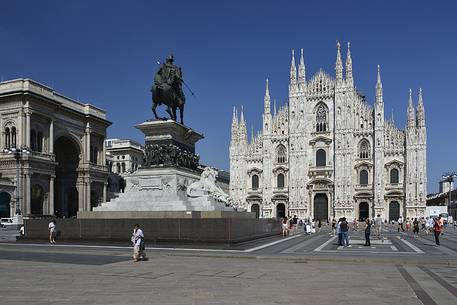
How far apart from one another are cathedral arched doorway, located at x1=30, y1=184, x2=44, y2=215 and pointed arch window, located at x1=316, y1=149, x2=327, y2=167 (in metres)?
38.2

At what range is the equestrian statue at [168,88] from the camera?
21.5 metres

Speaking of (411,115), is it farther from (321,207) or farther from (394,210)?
(321,207)

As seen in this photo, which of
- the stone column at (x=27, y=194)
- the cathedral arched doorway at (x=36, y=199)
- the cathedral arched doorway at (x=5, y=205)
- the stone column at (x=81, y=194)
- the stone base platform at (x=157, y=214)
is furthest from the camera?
the stone column at (x=81, y=194)

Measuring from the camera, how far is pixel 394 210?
214ft

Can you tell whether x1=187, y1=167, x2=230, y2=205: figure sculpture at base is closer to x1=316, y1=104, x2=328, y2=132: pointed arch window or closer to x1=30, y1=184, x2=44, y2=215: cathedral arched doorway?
x1=30, y1=184, x2=44, y2=215: cathedral arched doorway

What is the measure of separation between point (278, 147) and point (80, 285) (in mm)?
62617

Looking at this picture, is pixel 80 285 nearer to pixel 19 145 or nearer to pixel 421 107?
pixel 19 145

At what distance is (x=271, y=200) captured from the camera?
71.1 meters

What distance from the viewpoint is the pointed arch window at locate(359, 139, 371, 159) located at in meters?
66.8

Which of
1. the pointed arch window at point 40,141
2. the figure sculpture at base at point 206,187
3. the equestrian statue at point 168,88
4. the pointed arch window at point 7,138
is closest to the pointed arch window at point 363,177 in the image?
the pointed arch window at point 40,141

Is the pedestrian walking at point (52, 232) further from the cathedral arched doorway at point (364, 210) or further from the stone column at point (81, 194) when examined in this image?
the cathedral arched doorway at point (364, 210)

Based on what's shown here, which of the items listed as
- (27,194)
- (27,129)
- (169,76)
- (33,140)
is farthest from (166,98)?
(33,140)

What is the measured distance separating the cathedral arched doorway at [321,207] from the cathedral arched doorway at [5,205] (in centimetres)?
4125

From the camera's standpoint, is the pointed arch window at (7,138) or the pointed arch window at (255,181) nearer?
the pointed arch window at (7,138)
